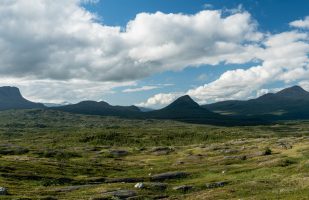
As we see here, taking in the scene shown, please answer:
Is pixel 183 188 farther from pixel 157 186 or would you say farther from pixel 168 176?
pixel 168 176

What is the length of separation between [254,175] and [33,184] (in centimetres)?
3729

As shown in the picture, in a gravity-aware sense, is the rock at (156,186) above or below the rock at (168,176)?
above

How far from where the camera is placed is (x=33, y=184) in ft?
219

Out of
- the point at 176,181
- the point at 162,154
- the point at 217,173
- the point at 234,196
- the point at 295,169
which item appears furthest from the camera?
the point at 162,154

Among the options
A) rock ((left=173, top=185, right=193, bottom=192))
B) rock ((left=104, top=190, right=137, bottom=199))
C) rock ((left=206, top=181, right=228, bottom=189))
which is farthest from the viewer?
rock ((left=206, top=181, right=228, bottom=189))

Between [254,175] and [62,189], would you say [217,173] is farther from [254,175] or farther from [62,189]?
Answer: [62,189]

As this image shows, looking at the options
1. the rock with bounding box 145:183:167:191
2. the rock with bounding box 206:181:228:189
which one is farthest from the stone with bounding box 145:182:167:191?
the rock with bounding box 206:181:228:189

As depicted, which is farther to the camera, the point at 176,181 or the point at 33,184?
the point at 176,181

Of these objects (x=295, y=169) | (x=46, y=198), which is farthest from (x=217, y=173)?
(x=46, y=198)

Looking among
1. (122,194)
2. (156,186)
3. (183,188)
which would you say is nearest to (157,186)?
(156,186)

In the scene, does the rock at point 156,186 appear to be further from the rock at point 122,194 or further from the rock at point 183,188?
the rock at point 122,194

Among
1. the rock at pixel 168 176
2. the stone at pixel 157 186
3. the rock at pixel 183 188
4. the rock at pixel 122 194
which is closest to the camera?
the rock at pixel 122 194

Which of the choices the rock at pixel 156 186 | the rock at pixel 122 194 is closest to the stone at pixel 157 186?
the rock at pixel 156 186

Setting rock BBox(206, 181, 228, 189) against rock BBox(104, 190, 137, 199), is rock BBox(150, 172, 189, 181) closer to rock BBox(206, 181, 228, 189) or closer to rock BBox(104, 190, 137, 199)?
rock BBox(206, 181, 228, 189)
